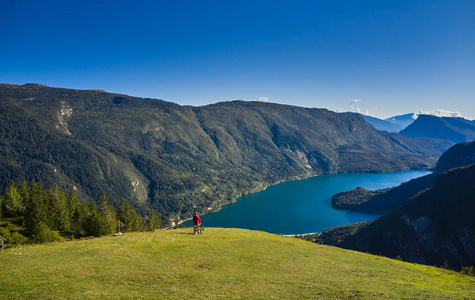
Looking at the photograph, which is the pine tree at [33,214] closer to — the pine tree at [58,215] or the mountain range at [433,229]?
the pine tree at [58,215]

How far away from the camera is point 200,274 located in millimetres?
22266

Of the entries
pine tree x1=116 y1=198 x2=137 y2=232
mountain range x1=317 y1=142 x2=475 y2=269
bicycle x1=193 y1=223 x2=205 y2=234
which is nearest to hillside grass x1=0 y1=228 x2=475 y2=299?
bicycle x1=193 y1=223 x2=205 y2=234

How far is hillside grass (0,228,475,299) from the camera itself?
706 inches

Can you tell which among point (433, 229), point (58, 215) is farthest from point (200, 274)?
point (433, 229)

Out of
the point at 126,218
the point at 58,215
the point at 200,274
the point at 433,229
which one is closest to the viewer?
the point at 200,274

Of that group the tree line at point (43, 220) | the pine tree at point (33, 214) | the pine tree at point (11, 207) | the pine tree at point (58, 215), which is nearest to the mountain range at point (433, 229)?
the tree line at point (43, 220)

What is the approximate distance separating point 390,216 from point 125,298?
18018 cm

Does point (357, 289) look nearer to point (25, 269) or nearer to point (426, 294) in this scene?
point (426, 294)

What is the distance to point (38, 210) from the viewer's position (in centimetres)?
4612

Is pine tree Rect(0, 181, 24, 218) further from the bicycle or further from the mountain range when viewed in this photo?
the mountain range

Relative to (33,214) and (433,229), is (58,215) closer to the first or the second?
(33,214)

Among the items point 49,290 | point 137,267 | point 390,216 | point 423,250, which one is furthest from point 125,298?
point 390,216

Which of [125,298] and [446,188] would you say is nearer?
[125,298]

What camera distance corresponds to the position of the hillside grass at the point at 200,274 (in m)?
17.9
